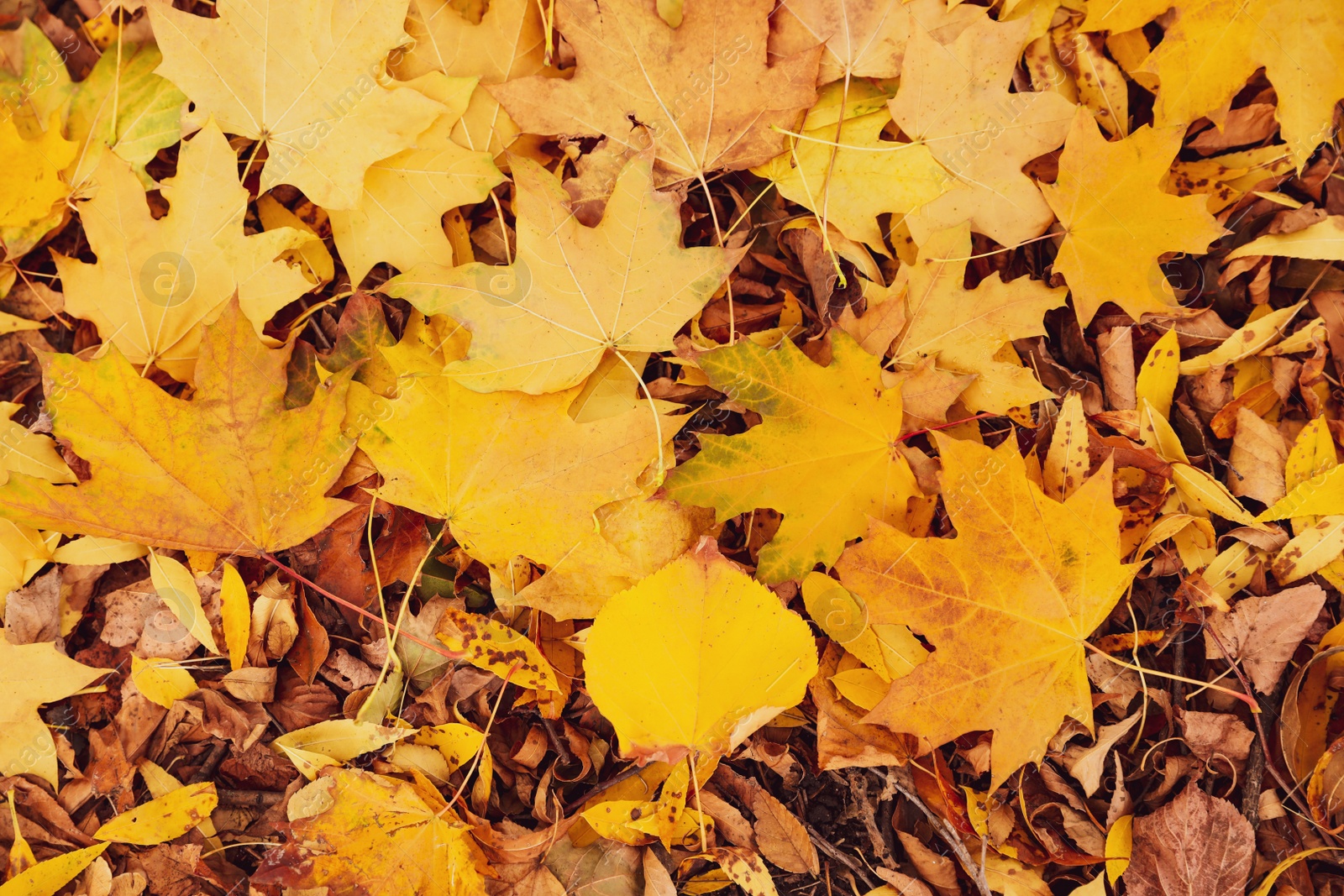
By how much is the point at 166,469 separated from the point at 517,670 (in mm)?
755

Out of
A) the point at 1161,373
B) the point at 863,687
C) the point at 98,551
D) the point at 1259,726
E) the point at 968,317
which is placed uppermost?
the point at 968,317

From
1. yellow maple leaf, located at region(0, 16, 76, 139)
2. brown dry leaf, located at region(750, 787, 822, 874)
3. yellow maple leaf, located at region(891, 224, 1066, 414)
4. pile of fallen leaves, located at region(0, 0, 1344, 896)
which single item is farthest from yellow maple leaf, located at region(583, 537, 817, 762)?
yellow maple leaf, located at region(0, 16, 76, 139)

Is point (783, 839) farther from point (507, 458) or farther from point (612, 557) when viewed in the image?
point (507, 458)

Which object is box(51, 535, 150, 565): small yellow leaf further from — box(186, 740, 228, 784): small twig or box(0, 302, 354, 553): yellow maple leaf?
box(186, 740, 228, 784): small twig

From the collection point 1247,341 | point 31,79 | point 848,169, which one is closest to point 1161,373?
point 1247,341

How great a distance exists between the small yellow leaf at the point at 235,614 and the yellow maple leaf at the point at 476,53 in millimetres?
988

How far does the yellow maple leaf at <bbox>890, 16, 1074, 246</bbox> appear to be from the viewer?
155 cm

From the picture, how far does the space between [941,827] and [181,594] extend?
158cm

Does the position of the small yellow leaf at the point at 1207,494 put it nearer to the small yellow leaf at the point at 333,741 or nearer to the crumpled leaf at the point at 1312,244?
the crumpled leaf at the point at 1312,244

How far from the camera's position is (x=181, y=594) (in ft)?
5.32

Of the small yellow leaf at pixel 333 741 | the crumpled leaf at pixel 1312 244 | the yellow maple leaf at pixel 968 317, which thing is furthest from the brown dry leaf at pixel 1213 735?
the small yellow leaf at pixel 333 741

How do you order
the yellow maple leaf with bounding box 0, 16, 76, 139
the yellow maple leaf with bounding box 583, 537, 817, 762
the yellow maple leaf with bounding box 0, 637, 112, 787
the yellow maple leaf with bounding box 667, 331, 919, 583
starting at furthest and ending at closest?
the yellow maple leaf with bounding box 0, 16, 76, 139 < the yellow maple leaf with bounding box 0, 637, 112, 787 < the yellow maple leaf with bounding box 667, 331, 919, 583 < the yellow maple leaf with bounding box 583, 537, 817, 762

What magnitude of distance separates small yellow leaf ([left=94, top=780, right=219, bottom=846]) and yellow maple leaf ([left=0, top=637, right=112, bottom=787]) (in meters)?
0.18

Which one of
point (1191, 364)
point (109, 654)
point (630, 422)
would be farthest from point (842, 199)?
point (109, 654)
